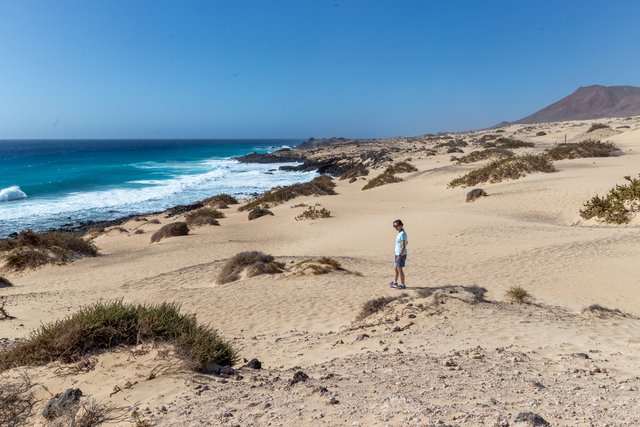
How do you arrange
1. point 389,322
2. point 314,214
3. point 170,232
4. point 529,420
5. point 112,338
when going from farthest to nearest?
point 314,214 → point 170,232 → point 389,322 → point 112,338 → point 529,420

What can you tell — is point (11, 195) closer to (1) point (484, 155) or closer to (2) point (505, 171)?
(2) point (505, 171)

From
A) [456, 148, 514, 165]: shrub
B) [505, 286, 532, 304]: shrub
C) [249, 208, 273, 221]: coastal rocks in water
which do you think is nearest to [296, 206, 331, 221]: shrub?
[249, 208, 273, 221]: coastal rocks in water

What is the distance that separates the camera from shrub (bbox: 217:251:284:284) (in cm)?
1248

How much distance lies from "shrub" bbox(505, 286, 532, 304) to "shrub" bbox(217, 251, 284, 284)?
5977mm

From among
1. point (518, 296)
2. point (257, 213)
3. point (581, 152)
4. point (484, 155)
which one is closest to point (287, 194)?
point (257, 213)

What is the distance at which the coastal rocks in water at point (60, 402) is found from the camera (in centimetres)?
407

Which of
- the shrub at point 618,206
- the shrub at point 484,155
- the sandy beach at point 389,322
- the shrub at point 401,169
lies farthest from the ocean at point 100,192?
the shrub at point 618,206

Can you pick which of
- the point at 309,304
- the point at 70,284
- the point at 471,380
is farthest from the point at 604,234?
the point at 70,284

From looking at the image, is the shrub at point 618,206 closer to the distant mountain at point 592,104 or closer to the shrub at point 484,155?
the shrub at point 484,155

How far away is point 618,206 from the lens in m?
16.5

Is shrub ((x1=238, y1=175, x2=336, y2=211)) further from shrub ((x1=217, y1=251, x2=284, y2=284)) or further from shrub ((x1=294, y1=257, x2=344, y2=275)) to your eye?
shrub ((x1=294, y1=257, x2=344, y2=275))

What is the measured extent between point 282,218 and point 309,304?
47.9 feet

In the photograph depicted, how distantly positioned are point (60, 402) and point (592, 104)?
157 metres

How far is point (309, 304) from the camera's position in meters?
9.73
